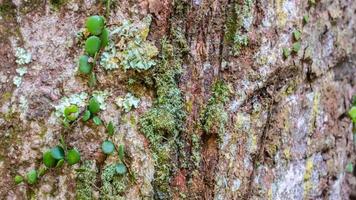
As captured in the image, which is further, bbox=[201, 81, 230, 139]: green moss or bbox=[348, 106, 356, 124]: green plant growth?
bbox=[348, 106, 356, 124]: green plant growth

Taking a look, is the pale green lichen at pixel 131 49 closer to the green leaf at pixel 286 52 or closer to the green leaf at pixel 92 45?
the green leaf at pixel 92 45

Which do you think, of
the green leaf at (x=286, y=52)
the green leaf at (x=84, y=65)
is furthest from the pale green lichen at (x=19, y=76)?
the green leaf at (x=286, y=52)

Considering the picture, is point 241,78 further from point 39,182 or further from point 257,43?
point 39,182

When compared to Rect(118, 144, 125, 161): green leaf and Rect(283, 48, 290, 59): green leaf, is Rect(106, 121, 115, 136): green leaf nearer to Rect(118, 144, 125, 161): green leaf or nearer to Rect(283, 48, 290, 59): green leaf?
Rect(118, 144, 125, 161): green leaf

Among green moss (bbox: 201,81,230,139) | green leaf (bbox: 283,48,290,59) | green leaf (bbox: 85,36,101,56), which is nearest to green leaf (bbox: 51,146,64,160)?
green leaf (bbox: 85,36,101,56)

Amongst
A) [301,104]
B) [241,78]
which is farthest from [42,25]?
[301,104]

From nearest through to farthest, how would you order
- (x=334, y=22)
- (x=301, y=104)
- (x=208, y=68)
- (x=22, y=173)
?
(x=22, y=173)
(x=208, y=68)
(x=301, y=104)
(x=334, y=22)

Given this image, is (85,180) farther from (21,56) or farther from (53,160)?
(21,56)
